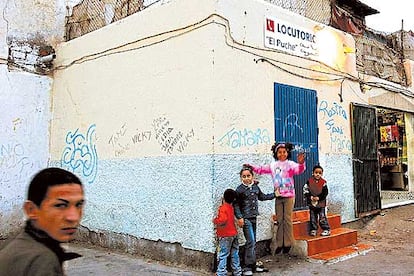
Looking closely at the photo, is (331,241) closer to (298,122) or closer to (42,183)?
(298,122)

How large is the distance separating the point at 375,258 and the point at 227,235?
2564 mm

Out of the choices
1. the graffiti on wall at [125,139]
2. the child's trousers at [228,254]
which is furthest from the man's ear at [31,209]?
the graffiti on wall at [125,139]

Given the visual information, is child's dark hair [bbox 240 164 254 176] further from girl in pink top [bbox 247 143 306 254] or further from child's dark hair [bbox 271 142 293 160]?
child's dark hair [bbox 271 142 293 160]

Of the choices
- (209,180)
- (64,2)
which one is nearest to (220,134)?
(209,180)

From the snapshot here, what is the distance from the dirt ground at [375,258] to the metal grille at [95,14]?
5.21 m

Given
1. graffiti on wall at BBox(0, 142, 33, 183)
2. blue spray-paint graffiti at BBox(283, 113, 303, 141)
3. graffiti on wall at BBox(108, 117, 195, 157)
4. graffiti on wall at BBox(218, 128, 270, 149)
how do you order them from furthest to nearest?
graffiti on wall at BBox(0, 142, 33, 183) < blue spray-paint graffiti at BBox(283, 113, 303, 141) < graffiti on wall at BBox(108, 117, 195, 157) < graffiti on wall at BBox(218, 128, 270, 149)

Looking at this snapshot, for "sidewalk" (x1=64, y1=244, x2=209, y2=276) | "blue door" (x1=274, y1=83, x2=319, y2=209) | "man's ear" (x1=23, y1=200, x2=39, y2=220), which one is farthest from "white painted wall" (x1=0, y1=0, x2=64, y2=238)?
"man's ear" (x1=23, y1=200, x2=39, y2=220)

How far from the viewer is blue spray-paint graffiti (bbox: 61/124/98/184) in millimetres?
7707

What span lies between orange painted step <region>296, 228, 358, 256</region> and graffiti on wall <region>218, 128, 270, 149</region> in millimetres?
1622

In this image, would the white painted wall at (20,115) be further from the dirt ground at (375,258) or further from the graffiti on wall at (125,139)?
the dirt ground at (375,258)

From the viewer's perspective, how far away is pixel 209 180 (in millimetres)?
5633

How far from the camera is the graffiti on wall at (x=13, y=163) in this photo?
8156mm

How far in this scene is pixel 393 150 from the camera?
1198 centimetres

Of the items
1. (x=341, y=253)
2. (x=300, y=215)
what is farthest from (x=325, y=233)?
(x=300, y=215)
